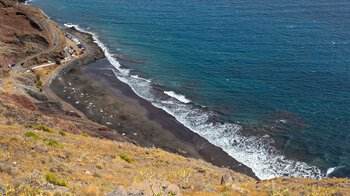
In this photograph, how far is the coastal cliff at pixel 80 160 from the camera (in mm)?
27375

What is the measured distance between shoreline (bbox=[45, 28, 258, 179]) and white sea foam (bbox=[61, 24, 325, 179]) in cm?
133

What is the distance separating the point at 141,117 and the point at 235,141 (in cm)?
2053

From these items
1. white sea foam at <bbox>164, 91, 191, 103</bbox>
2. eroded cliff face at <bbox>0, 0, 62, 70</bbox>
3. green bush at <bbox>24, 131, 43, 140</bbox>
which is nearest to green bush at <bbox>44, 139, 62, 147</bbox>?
green bush at <bbox>24, 131, 43, 140</bbox>

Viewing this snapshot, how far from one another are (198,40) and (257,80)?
28976 mm

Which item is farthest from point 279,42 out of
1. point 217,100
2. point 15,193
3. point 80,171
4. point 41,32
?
point 15,193

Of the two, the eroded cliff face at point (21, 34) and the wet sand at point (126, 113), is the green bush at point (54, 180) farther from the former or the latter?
the eroded cliff face at point (21, 34)

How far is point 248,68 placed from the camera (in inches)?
3752

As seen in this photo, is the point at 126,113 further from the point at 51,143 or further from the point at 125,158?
the point at 51,143

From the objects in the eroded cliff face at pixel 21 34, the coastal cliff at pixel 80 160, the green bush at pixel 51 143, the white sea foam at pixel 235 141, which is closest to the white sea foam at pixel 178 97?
the white sea foam at pixel 235 141

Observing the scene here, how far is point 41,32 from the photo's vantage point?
10106cm

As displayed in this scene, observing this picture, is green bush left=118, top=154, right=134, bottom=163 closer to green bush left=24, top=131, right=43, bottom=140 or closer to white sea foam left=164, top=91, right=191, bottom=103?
green bush left=24, top=131, right=43, bottom=140

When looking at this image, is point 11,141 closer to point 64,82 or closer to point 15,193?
point 15,193

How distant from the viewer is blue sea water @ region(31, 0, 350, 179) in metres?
68.9

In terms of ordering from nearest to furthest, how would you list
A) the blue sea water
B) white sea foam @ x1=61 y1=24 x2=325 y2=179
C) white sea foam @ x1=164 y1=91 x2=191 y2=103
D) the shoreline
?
1. white sea foam @ x1=61 y1=24 x2=325 y2=179
2. the shoreline
3. the blue sea water
4. white sea foam @ x1=164 y1=91 x2=191 y2=103
